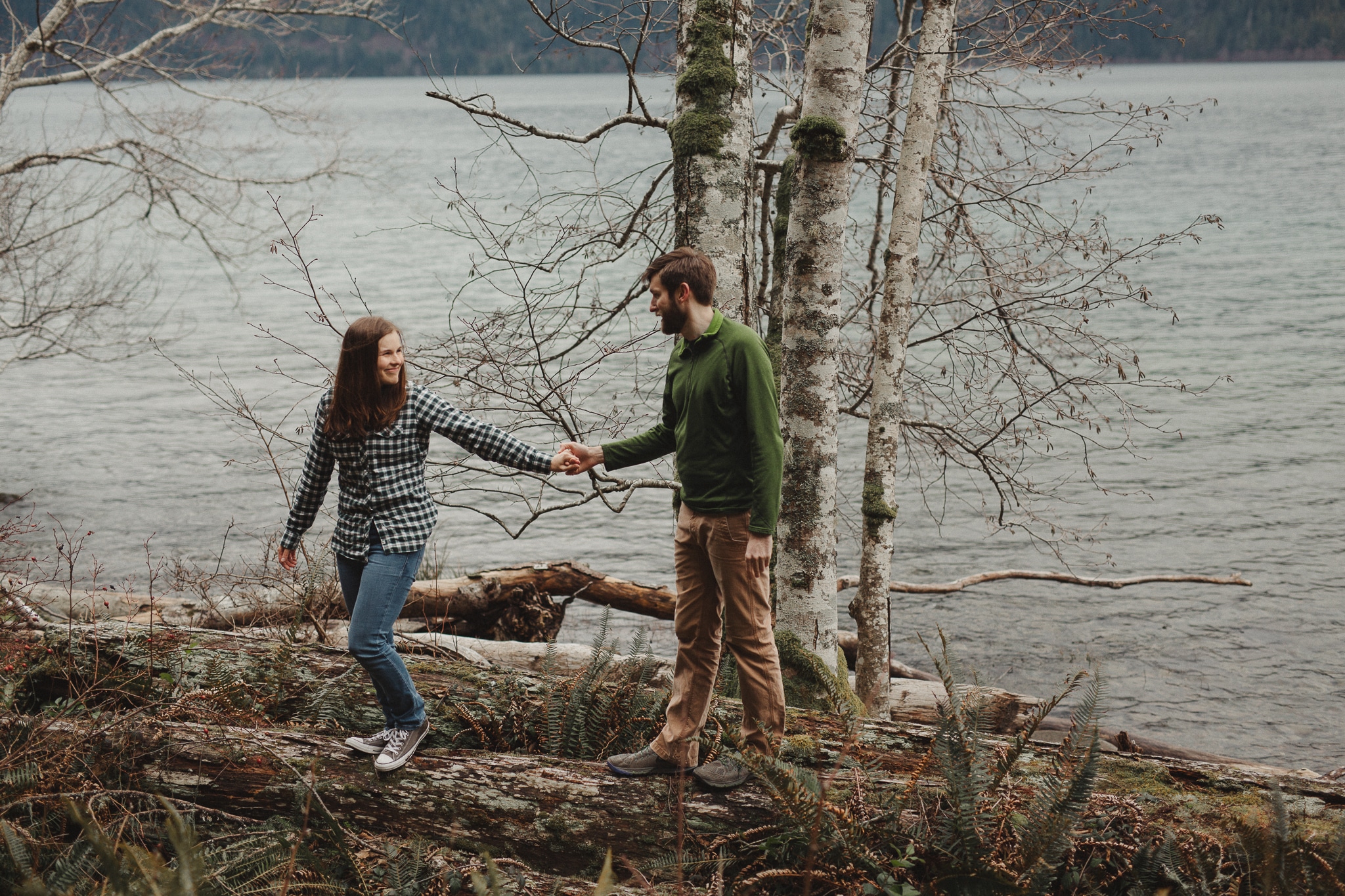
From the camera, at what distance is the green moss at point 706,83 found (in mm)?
6328

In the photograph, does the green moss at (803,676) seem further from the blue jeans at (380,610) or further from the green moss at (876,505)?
the blue jeans at (380,610)

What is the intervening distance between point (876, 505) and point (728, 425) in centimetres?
351

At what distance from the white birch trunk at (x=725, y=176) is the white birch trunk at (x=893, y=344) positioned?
1540 millimetres

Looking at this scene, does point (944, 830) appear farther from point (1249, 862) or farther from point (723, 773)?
point (1249, 862)

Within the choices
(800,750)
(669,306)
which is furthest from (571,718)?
(669,306)

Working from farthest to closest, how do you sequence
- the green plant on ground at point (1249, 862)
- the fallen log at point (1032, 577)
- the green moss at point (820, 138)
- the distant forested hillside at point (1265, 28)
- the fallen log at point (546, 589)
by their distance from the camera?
the distant forested hillside at point (1265, 28) → the fallen log at point (1032, 577) → the fallen log at point (546, 589) → the green moss at point (820, 138) → the green plant on ground at point (1249, 862)

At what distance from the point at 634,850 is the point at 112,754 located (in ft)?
8.11

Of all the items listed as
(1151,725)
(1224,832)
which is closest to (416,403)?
(1224,832)

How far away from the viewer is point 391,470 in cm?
463

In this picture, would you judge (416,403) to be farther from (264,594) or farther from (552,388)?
(264,594)

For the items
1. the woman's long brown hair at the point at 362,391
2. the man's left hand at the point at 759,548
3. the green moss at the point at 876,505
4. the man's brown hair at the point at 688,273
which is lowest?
the green moss at the point at 876,505

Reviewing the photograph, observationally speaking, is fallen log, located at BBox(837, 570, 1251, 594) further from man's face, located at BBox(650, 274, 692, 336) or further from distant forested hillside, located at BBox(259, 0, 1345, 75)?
distant forested hillside, located at BBox(259, 0, 1345, 75)

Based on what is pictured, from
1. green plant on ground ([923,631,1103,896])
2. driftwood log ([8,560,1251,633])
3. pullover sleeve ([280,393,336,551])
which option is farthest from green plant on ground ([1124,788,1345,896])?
driftwood log ([8,560,1251,633])

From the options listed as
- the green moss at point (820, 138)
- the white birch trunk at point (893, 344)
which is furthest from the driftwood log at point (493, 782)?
the green moss at point (820, 138)
